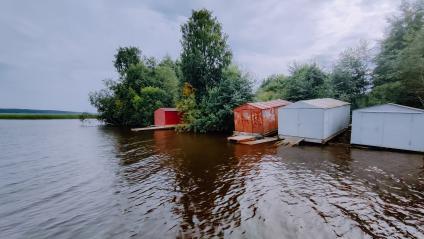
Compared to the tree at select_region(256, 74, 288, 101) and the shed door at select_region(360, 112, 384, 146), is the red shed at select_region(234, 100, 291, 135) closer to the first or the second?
the tree at select_region(256, 74, 288, 101)

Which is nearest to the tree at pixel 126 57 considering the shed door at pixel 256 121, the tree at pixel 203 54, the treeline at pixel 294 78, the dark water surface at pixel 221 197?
the treeline at pixel 294 78

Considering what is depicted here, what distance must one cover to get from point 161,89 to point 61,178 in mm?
28301

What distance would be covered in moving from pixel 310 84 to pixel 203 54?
1374 centimetres

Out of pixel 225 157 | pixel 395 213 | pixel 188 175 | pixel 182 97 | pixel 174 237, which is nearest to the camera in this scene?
pixel 174 237

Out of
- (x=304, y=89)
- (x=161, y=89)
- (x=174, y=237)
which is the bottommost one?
(x=174, y=237)

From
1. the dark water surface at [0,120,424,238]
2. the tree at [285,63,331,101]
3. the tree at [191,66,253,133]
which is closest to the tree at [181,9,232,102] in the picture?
the tree at [191,66,253,133]

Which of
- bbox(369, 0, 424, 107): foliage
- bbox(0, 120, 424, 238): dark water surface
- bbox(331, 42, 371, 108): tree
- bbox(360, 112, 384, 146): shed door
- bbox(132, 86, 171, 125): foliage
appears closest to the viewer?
bbox(0, 120, 424, 238): dark water surface

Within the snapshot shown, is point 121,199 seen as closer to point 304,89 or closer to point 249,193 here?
point 249,193

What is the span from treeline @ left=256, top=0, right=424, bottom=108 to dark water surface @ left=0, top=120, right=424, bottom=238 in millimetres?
7055

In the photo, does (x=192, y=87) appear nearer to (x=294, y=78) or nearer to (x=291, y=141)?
(x=294, y=78)

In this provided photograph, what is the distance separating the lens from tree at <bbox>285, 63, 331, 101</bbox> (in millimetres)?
21172

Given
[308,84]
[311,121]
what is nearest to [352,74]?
[308,84]

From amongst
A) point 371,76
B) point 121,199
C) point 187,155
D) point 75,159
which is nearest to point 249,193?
point 121,199

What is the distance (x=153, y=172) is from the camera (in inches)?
391
